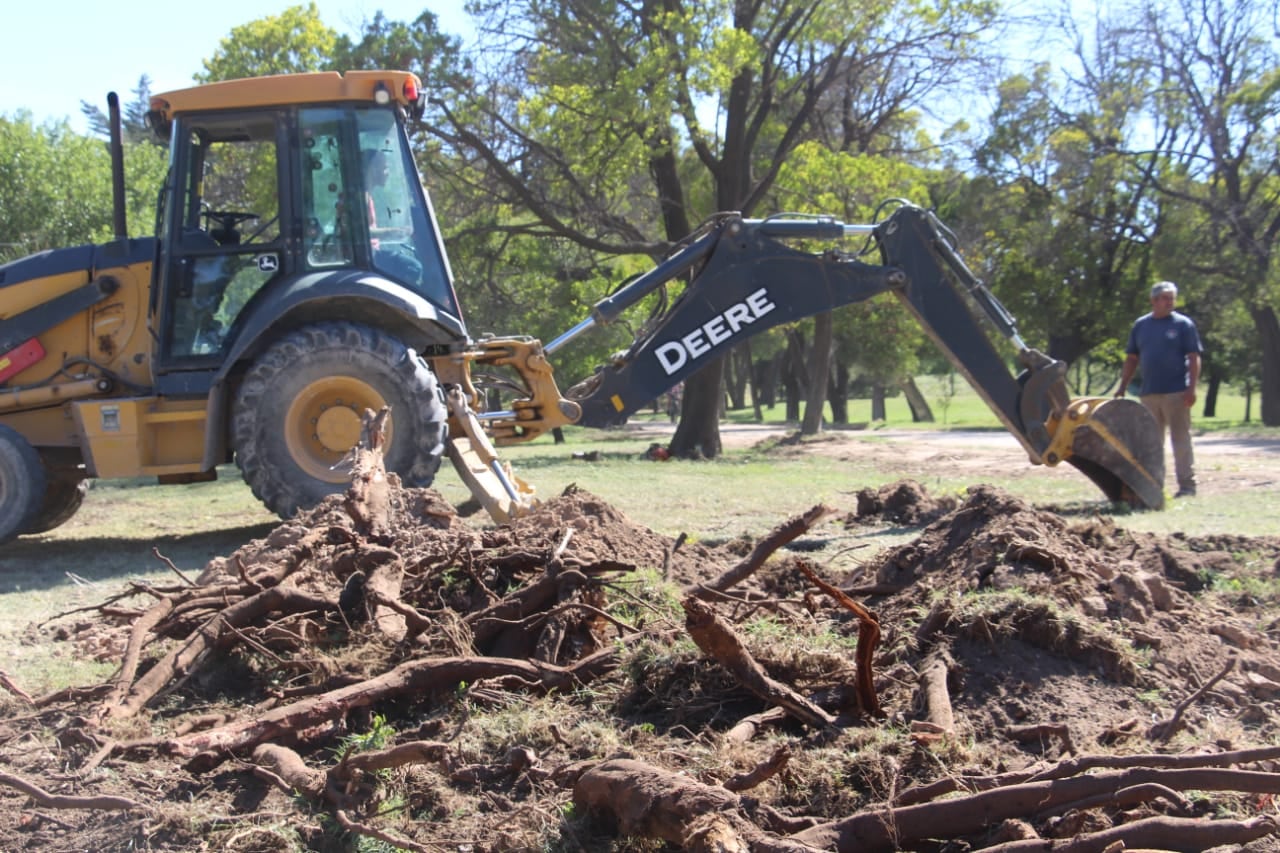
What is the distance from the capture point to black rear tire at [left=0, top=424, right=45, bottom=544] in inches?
350

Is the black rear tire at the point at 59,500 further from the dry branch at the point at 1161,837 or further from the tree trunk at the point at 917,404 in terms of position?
the tree trunk at the point at 917,404

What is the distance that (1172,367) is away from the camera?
38.2ft

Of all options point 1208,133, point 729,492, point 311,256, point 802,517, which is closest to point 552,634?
point 802,517

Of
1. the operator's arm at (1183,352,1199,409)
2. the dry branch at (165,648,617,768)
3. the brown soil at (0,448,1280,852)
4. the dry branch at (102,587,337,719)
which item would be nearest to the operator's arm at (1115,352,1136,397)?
the operator's arm at (1183,352,1199,409)

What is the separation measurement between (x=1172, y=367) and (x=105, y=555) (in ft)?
32.5

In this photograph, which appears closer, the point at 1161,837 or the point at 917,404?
the point at 1161,837

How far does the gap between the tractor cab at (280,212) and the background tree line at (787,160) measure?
8853mm

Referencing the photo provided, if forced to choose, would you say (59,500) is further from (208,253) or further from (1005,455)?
(1005,455)

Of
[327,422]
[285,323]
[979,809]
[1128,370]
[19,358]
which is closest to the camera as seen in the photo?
[979,809]

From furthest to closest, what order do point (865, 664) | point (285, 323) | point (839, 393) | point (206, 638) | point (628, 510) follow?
1. point (839, 393)
2. point (628, 510)
3. point (285, 323)
4. point (206, 638)
5. point (865, 664)

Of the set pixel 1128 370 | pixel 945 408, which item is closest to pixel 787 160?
pixel 1128 370

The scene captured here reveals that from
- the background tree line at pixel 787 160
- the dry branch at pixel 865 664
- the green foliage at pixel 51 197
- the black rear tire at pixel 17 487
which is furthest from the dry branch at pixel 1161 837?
the green foliage at pixel 51 197

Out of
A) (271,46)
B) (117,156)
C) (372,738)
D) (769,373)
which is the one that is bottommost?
(372,738)

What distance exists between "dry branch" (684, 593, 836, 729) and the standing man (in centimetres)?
840
